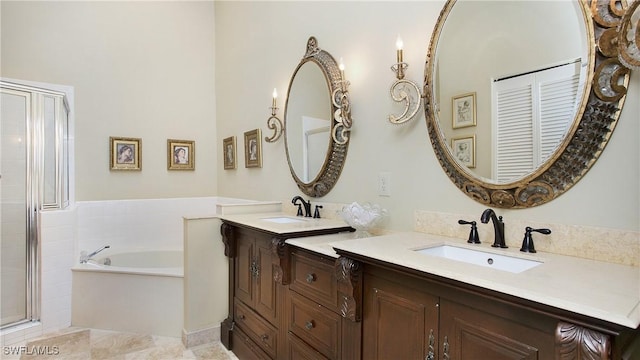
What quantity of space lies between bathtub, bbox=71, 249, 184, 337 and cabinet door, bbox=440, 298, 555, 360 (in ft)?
7.58

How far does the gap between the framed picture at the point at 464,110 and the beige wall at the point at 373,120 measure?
6.9 inches

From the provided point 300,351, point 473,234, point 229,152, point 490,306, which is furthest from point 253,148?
point 490,306

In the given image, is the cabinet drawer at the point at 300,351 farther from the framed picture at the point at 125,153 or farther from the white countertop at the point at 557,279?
the framed picture at the point at 125,153

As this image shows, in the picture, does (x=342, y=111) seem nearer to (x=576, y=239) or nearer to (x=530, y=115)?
(x=530, y=115)

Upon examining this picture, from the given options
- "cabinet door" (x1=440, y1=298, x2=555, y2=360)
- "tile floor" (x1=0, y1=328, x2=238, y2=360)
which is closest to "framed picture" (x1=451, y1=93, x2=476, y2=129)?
"cabinet door" (x1=440, y1=298, x2=555, y2=360)

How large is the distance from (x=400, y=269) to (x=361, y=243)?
28cm

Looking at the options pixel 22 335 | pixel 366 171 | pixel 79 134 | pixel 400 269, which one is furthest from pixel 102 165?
pixel 400 269

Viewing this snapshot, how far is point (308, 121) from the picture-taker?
2.43 metres

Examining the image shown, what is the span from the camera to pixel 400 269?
1055mm

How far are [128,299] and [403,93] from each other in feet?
8.97

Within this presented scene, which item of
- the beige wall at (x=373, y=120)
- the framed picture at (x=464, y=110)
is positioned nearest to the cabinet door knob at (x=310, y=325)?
the beige wall at (x=373, y=120)

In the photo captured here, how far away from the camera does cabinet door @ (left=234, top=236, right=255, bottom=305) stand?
7.23ft

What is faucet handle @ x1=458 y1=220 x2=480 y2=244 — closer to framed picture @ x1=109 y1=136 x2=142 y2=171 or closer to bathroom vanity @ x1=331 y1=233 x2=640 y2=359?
bathroom vanity @ x1=331 y1=233 x2=640 y2=359

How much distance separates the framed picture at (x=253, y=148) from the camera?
3109 mm
